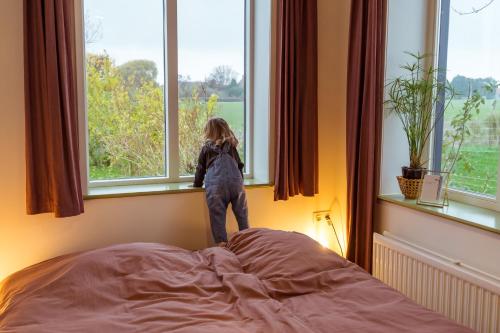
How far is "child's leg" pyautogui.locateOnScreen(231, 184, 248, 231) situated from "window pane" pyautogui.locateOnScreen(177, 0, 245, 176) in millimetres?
477

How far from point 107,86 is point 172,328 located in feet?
5.82

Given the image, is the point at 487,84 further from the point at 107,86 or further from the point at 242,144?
the point at 107,86

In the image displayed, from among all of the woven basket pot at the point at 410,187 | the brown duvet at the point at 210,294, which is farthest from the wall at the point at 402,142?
the brown duvet at the point at 210,294

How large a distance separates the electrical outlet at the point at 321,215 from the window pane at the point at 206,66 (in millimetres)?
893

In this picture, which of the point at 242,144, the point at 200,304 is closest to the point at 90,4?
the point at 242,144

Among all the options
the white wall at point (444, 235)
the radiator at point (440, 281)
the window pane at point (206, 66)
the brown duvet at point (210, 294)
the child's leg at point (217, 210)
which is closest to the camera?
the brown duvet at point (210, 294)

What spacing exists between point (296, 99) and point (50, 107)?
5.02 ft

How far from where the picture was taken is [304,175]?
10.4 ft

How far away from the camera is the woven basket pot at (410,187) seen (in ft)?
9.03

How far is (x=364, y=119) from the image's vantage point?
112 inches

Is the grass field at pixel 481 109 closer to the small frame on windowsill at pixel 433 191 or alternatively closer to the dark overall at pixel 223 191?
the small frame on windowsill at pixel 433 191

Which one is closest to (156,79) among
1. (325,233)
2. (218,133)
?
(218,133)

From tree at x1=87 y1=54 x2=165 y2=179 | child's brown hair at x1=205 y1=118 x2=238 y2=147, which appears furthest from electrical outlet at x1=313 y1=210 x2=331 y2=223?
tree at x1=87 y1=54 x2=165 y2=179

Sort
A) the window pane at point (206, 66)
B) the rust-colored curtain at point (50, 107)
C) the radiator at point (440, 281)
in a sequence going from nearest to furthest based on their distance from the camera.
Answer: the radiator at point (440, 281)
the rust-colored curtain at point (50, 107)
the window pane at point (206, 66)
